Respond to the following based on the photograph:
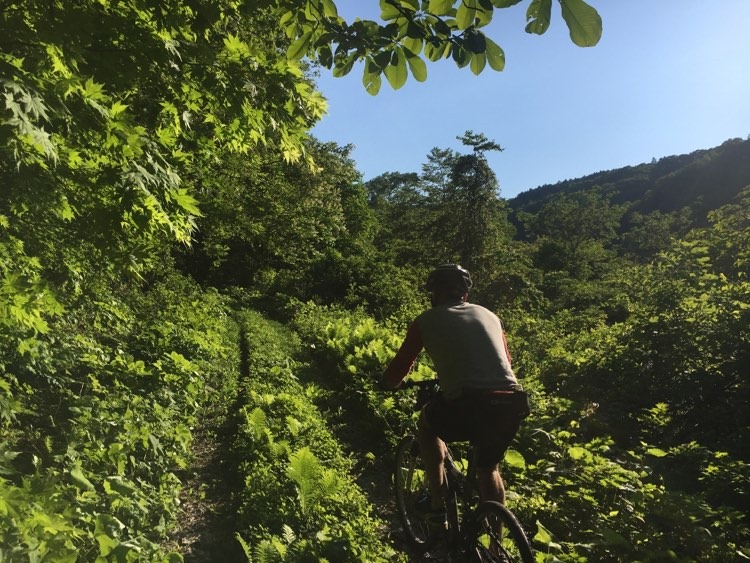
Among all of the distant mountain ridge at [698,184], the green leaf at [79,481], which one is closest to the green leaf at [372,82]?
the green leaf at [79,481]

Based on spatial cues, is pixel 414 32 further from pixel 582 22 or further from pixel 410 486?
pixel 410 486

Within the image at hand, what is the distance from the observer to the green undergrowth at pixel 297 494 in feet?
11.8

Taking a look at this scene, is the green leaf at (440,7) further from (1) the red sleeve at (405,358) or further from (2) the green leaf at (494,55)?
(1) the red sleeve at (405,358)

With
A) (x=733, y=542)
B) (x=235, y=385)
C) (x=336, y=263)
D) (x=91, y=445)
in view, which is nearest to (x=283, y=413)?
(x=235, y=385)

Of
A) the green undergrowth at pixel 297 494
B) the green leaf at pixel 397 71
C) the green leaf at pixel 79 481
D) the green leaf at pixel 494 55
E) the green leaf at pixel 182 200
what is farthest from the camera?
the green leaf at pixel 182 200

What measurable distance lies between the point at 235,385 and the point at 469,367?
229 inches

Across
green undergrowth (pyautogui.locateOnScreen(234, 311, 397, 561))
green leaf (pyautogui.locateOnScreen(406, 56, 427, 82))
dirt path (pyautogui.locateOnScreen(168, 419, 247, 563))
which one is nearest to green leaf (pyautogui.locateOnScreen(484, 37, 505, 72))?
green leaf (pyautogui.locateOnScreen(406, 56, 427, 82))

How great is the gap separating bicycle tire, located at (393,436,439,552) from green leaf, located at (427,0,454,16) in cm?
332

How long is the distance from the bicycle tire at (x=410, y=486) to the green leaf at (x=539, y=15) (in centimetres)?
337

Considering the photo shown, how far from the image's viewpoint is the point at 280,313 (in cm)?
2056

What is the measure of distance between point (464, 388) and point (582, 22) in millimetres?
2156

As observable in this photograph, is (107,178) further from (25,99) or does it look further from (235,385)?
(235,385)

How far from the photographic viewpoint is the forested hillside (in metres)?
2.54

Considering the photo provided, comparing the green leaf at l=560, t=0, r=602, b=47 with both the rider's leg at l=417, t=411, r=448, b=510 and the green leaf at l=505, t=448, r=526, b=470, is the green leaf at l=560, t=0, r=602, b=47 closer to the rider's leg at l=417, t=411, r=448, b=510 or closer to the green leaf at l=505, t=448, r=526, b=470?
the rider's leg at l=417, t=411, r=448, b=510
